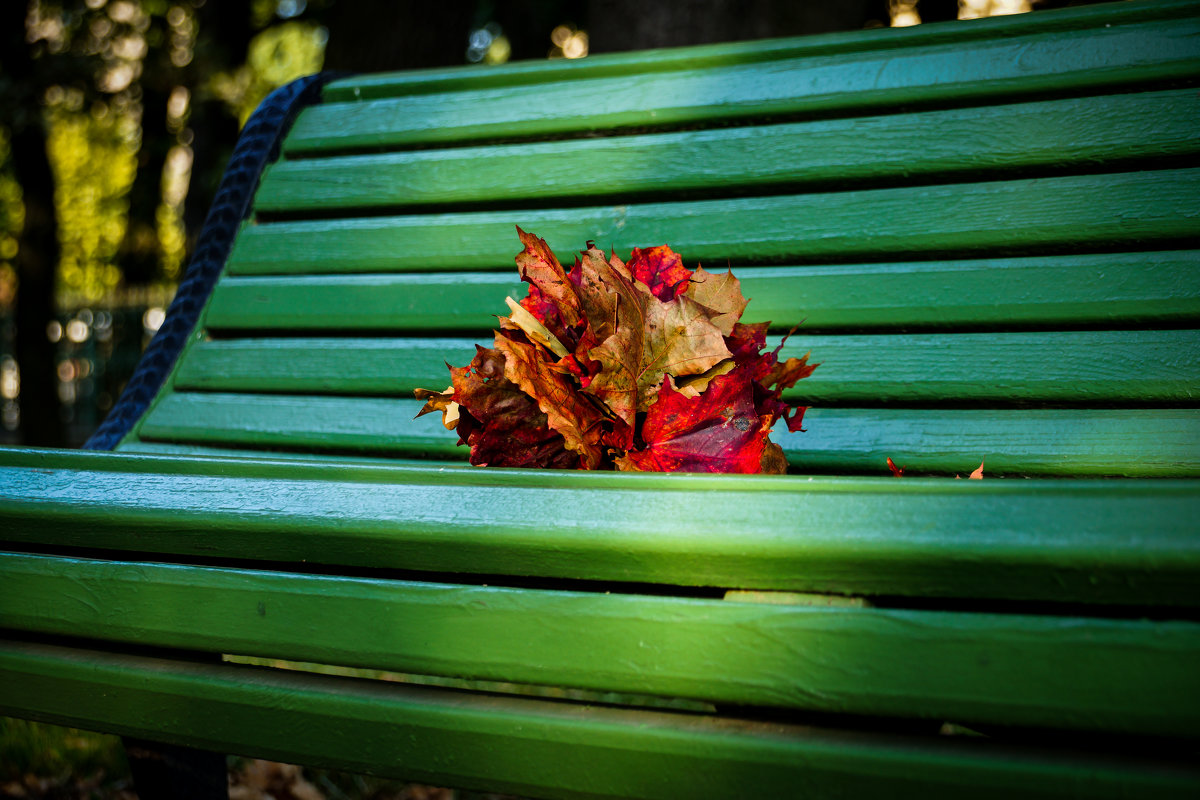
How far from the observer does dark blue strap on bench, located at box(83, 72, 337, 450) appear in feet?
5.43

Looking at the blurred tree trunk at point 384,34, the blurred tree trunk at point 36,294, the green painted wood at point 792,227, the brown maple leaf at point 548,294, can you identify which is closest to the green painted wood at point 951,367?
the green painted wood at point 792,227

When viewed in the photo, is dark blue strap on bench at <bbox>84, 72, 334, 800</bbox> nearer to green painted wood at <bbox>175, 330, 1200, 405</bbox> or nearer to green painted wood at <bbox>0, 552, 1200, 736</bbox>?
green painted wood at <bbox>175, 330, 1200, 405</bbox>

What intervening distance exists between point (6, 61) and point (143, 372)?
5.12m

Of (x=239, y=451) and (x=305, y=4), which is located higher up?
(x=305, y=4)

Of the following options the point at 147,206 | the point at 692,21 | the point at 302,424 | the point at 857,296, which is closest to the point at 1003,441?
the point at 857,296

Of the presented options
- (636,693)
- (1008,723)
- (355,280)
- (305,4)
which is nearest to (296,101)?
(355,280)

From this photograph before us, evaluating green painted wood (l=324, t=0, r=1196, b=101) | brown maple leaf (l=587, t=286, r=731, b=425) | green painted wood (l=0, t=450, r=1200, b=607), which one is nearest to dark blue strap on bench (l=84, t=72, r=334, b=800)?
green painted wood (l=324, t=0, r=1196, b=101)

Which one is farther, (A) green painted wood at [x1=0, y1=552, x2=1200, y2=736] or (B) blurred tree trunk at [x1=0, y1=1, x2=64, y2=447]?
(B) blurred tree trunk at [x1=0, y1=1, x2=64, y2=447]

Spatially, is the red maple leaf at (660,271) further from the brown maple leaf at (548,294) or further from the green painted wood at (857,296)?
the green painted wood at (857,296)

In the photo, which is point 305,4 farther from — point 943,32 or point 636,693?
point 636,693

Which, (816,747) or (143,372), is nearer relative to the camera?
(816,747)

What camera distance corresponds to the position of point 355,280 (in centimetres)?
162

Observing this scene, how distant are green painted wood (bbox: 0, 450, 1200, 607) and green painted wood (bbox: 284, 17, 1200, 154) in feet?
3.21

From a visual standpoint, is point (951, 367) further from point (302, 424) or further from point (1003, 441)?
point (302, 424)
